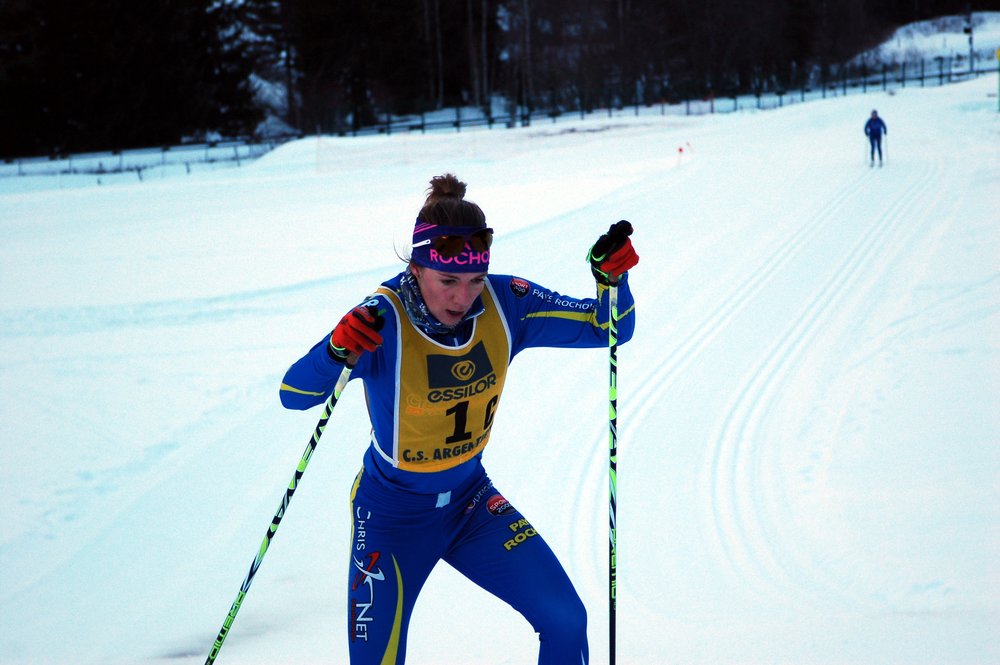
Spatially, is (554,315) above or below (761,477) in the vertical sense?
above

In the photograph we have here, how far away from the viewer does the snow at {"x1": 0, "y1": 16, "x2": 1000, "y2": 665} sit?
15.8 ft

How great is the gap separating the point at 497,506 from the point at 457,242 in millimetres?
997

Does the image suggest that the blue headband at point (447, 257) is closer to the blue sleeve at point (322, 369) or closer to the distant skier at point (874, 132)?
the blue sleeve at point (322, 369)

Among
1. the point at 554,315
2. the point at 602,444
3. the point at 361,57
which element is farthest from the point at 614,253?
the point at 361,57

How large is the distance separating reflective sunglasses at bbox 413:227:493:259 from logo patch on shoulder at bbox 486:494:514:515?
95 cm

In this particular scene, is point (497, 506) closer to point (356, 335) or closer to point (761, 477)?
point (356, 335)

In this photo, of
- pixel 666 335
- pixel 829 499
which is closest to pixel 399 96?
pixel 666 335

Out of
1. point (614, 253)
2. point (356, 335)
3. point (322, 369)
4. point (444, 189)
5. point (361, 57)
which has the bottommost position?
point (322, 369)

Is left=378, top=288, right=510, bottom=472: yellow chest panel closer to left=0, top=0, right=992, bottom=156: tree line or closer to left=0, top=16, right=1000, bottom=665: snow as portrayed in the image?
left=0, top=16, right=1000, bottom=665: snow

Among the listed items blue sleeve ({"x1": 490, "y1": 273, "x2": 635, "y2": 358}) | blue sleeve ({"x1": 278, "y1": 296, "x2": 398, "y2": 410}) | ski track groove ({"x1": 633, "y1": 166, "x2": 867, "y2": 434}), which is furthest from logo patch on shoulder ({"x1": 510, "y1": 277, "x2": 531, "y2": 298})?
ski track groove ({"x1": 633, "y1": 166, "x2": 867, "y2": 434})

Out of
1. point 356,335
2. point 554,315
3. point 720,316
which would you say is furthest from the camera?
point 720,316

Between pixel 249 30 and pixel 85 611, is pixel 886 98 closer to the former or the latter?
pixel 85 611

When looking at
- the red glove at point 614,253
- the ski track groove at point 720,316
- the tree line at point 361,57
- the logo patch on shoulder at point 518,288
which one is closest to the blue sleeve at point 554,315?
the logo patch on shoulder at point 518,288

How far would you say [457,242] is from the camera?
2.91 m
